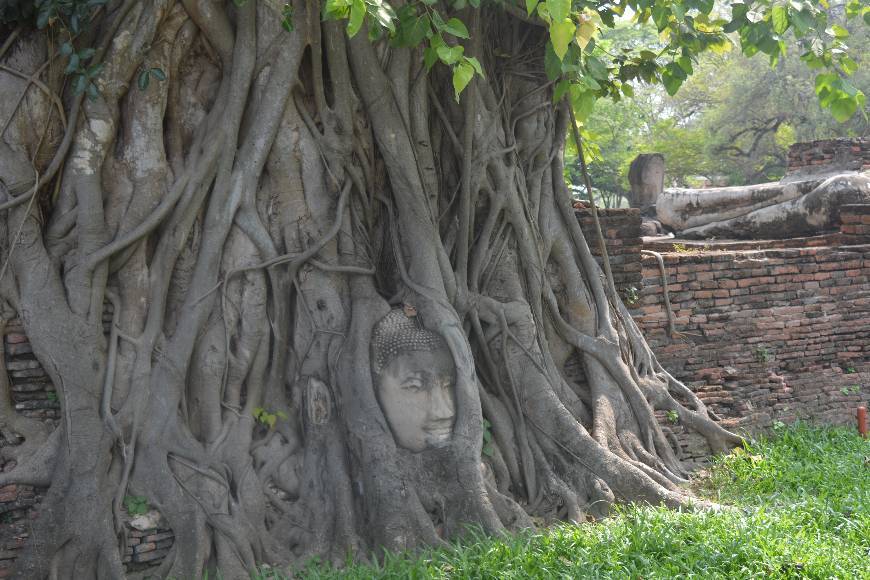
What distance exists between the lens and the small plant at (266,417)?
4770 mm

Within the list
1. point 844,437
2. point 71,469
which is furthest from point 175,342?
point 844,437

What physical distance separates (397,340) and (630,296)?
8.25ft

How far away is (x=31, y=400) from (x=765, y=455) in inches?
175

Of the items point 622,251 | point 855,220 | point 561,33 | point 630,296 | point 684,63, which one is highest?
point 684,63

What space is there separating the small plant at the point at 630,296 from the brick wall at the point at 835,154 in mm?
4891

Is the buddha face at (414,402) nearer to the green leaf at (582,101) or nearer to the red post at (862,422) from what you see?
the green leaf at (582,101)

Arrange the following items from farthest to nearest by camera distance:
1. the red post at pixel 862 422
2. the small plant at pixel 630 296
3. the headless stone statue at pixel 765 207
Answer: the headless stone statue at pixel 765 207, the red post at pixel 862 422, the small plant at pixel 630 296

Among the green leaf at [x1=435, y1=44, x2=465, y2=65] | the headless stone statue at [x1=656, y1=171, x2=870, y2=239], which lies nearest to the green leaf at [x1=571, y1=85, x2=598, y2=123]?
the green leaf at [x1=435, y1=44, x2=465, y2=65]

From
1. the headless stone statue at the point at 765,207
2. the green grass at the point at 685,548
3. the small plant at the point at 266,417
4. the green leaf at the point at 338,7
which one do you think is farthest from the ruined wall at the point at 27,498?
the headless stone statue at the point at 765,207

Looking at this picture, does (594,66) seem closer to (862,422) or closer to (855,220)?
(862,422)

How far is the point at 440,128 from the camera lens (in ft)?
18.5

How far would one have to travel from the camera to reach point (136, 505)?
437cm

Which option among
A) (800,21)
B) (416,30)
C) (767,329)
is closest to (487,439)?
(416,30)

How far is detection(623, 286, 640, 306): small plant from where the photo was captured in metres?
6.79
